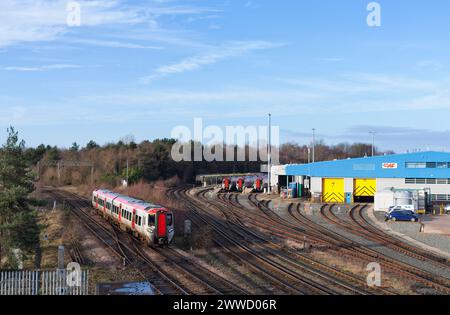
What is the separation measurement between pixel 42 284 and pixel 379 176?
142 feet

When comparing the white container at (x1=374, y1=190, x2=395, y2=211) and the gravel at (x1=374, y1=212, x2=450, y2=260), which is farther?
the white container at (x1=374, y1=190, x2=395, y2=211)

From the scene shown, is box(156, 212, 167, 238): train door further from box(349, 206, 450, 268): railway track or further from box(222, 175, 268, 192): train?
box(222, 175, 268, 192): train

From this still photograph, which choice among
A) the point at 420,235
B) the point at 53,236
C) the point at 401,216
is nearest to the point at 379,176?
the point at 401,216

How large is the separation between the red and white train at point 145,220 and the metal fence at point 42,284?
35.9ft

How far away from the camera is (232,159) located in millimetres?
116062

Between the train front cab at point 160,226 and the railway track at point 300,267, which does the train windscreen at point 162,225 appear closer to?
the train front cab at point 160,226

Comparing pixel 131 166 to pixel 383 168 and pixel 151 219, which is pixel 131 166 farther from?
pixel 151 219

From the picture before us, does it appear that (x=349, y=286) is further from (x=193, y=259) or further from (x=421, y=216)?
(x=421, y=216)

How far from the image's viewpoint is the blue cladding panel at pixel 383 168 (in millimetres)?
52500

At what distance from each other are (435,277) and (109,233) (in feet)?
61.9

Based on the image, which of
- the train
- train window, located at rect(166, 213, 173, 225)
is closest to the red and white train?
train window, located at rect(166, 213, 173, 225)

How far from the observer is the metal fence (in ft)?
49.1

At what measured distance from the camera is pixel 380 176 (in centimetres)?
5362
